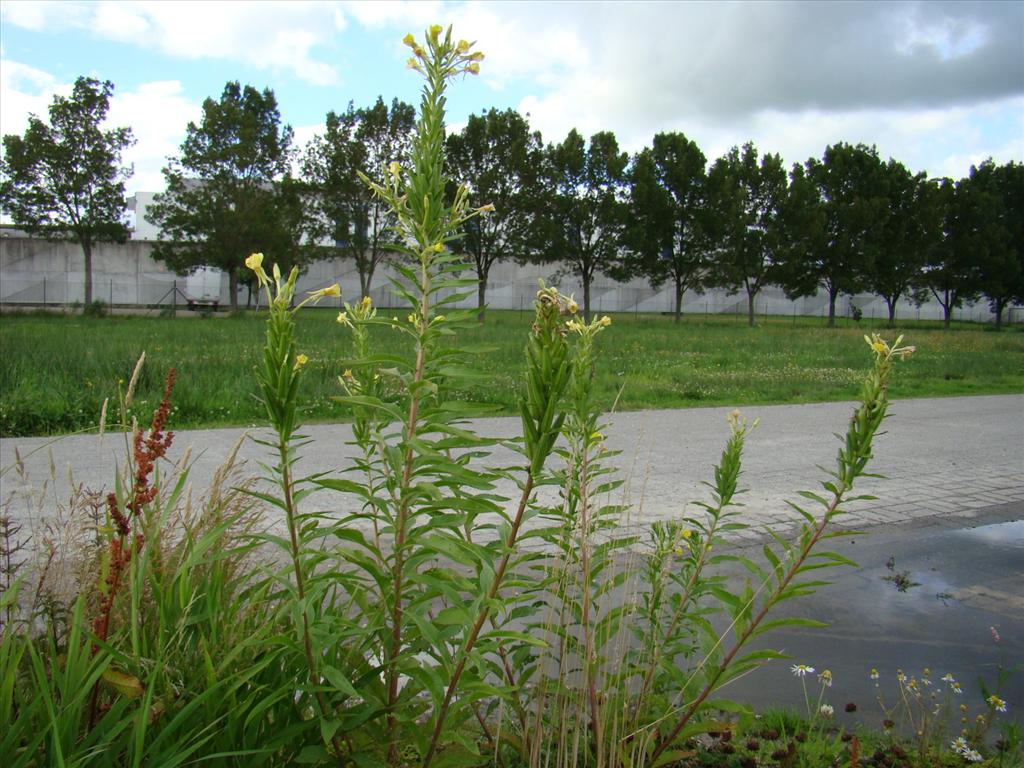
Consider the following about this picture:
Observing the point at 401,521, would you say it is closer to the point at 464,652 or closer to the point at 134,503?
the point at 464,652

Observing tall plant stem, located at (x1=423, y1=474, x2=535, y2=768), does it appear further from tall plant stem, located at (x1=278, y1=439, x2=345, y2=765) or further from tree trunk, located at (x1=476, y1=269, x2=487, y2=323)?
tree trunk, located at (x1=476, y1=269, x2=487, y2=323)

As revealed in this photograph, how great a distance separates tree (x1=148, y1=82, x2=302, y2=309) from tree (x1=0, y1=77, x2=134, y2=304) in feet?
9.25

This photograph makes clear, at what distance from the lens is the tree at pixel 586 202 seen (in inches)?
1789

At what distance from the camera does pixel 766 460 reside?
354 inches

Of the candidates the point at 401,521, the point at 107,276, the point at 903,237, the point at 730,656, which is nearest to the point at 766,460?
the point at 730,656

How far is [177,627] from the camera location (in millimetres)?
2465

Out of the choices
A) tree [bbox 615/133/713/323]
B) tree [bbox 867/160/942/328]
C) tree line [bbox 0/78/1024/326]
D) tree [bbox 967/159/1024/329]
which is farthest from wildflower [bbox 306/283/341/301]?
tree [bbox 967/159/1024/329]

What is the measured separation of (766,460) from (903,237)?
160 ft

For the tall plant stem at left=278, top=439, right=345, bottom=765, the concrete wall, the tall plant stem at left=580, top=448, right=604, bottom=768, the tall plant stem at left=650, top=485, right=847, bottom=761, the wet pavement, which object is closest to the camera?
the tall plant stem at left=278, top=439, right=345, bottom=765

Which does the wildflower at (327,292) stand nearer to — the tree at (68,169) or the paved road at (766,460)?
the paved road at (766,460)

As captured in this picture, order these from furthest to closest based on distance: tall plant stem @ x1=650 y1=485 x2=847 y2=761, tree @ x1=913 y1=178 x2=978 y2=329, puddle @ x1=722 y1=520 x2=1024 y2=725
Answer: tree @ x1=913 y1=178 x2=978 y2=329 < puddle @ x1=722 y1=520 x2=1024 y2=725 < tall plant stem @ x1=650 y1=485 x2=847 y2=761

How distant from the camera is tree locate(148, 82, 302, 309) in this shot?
3922 cm

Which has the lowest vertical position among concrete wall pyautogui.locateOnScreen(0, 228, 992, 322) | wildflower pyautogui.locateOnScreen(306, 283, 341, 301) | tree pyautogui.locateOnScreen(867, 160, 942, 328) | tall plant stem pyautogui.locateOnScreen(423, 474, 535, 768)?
tall plant stem pyautogui.locateOnScreen(423, 474, 535, 768)

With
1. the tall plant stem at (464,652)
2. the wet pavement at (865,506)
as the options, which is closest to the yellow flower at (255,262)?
the wet pavement at (865,506)
